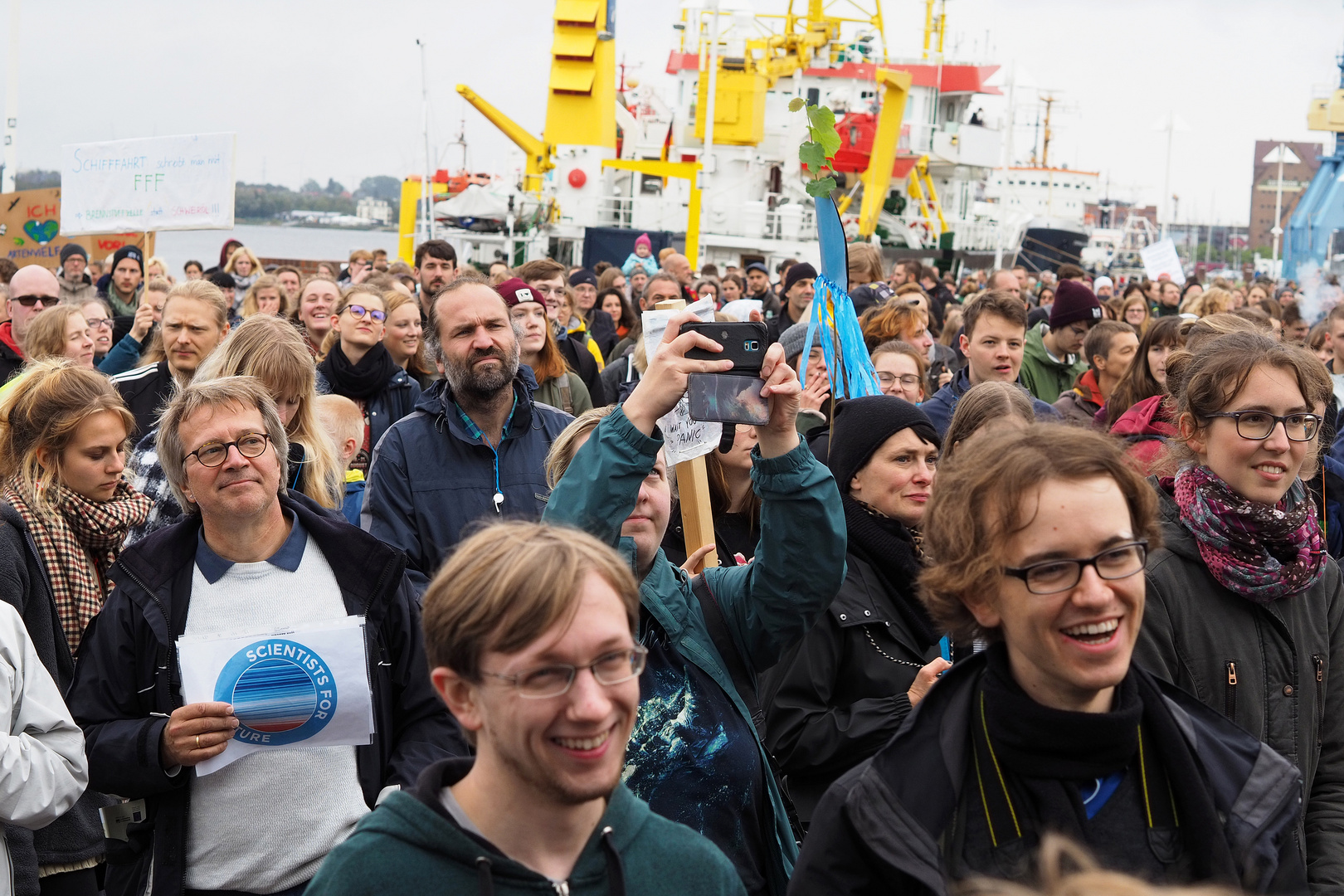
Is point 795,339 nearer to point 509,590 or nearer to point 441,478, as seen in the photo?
point 441,478

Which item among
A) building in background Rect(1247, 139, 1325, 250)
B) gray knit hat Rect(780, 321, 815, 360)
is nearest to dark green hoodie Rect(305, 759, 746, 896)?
gray knit hat Rect(780, 321, 815, 360)

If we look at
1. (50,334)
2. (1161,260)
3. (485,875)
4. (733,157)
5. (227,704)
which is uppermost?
(733,157)

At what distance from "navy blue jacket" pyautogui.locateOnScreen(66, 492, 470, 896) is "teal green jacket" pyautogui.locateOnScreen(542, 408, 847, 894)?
69 centimetres

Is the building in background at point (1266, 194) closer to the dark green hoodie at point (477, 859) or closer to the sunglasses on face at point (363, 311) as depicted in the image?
the sunglasses on face at point (363, 311)

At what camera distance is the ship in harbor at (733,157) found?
2531 cm

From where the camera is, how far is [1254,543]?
2920 mm

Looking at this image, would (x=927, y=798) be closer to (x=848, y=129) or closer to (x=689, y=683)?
(x=689, y=683)

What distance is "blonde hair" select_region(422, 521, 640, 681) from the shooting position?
191 cm

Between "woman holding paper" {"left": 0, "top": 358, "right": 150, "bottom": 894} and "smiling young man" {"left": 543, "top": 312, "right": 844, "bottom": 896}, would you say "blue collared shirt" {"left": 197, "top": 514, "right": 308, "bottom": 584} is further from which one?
"smiling young man" {"left": 543, "top": 312, "right": 844, "bottom": 896}

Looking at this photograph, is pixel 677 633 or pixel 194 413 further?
pixel 194 413

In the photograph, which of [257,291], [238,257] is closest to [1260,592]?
[257,291]

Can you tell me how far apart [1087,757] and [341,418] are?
14.1 ft

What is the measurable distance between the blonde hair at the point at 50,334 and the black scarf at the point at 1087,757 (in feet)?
18.8

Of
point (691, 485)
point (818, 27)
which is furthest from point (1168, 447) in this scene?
point (818, 27)
